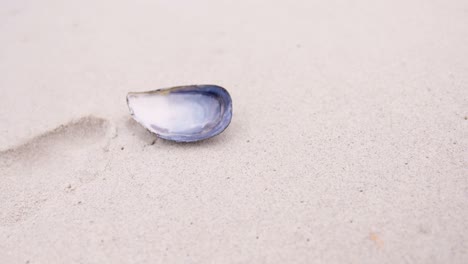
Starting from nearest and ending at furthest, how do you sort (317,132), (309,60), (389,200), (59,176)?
(389,200)
(59,176)
(317,132)
(309,60)

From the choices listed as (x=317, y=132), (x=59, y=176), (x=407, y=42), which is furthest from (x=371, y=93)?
(x=59, y=176)

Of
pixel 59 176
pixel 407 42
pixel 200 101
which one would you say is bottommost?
pixel 59 176

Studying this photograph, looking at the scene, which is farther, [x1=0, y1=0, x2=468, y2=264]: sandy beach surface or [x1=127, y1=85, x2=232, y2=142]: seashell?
[x1=127, y1=85, x2=232, y2=142]: seashell

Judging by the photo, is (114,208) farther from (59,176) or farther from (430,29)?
(430,29)

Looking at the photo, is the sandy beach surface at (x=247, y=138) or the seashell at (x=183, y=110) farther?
the seashell at (x=183, y=110)
